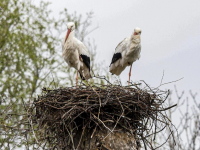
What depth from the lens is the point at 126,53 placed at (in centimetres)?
774

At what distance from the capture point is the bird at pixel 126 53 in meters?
7.50

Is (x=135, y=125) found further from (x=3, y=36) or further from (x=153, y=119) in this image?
(x=3, y=36)

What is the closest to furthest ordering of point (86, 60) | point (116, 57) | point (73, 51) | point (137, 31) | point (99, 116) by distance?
1. point (99, 116)
2. point (137, 31)
3. point (73, 51)
4. point (116, 57)
5. point (86, 60)

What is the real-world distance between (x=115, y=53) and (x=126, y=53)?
48 cm

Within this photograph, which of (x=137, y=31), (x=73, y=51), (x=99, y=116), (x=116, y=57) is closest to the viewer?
(x=99, y=116)

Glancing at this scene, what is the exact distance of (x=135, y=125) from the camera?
16.5 ft

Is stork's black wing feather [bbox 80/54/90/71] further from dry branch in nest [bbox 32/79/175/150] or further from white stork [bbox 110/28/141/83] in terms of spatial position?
dry branch in nest [bbox 32/79/175/150]

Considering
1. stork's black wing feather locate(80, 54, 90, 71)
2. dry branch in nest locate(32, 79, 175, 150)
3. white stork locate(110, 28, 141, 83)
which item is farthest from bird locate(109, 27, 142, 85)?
dry branch in nest locate(32, 79, 175, 150)

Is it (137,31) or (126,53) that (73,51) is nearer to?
(126,53)

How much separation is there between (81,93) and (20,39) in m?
9.49

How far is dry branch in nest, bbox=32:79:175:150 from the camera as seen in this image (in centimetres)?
457

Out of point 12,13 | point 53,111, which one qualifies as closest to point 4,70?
point 12,13

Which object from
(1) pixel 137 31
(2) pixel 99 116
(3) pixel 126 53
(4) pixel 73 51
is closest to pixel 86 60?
(4) pixel 73 51

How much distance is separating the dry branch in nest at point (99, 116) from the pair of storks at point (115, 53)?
7.95ft
